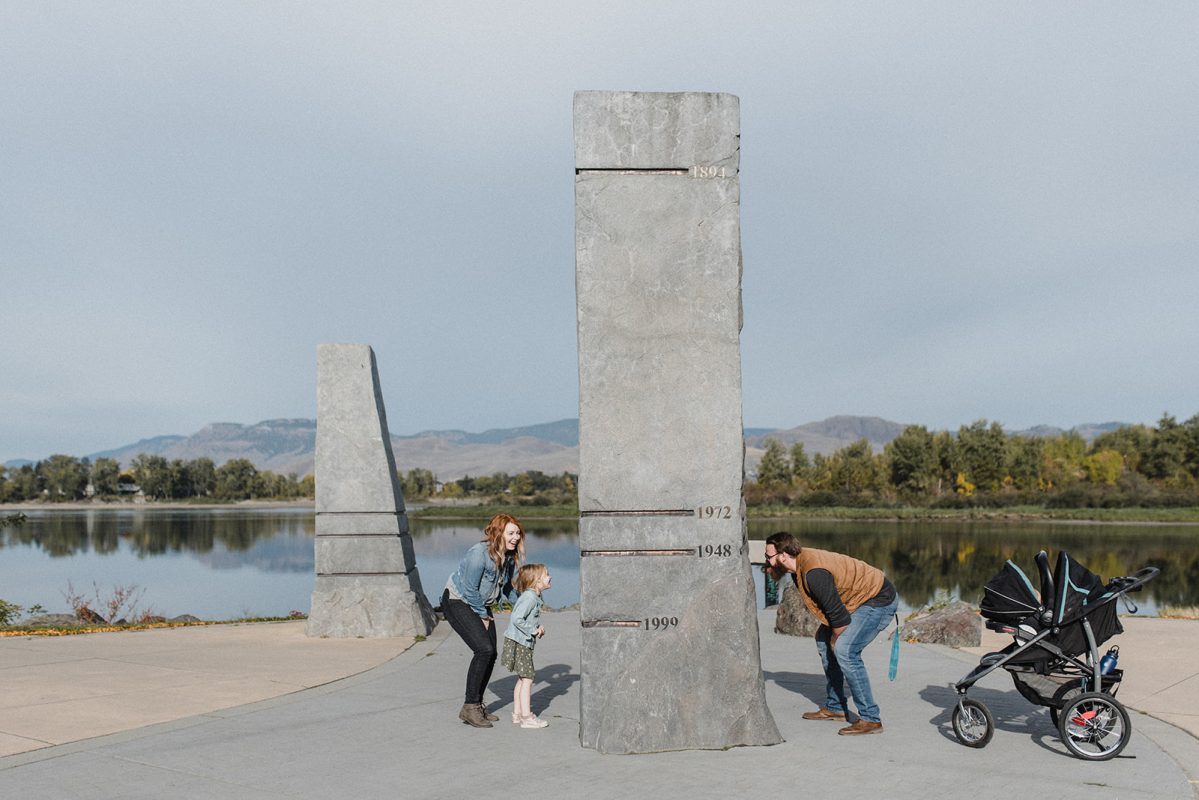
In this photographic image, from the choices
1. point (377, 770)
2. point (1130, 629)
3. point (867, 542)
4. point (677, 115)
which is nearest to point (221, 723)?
point (377, 770)

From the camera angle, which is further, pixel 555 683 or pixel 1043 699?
pixel 555 683

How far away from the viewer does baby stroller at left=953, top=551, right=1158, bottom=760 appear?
721 centimetres

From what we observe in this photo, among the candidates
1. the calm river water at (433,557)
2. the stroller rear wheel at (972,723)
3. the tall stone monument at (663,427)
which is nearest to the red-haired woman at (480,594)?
the tall stone monument at (663,427)

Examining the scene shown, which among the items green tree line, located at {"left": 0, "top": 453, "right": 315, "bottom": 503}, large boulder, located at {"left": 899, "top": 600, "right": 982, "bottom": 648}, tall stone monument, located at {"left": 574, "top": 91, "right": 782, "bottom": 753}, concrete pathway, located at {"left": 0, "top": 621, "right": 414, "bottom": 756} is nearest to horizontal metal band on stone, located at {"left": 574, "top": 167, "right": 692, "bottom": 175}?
tall stone monument, located at {"left": 574, "top": 91, "right": 782, "bottom": 753}

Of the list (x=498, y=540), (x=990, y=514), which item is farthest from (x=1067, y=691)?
(x=990, y=514)

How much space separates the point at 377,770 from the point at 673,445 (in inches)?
123

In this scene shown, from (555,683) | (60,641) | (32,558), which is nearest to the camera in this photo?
(555,683)

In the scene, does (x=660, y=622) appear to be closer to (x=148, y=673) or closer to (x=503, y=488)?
(x=148, y=673)

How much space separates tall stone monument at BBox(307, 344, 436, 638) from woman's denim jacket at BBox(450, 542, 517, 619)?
6143 millimetres

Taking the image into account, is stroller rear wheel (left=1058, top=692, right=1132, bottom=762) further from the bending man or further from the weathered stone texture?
the weathered stone texture

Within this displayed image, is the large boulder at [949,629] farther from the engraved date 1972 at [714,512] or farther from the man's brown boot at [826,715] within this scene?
the engraved date 1972 at [714,512]

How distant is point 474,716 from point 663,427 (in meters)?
2.84

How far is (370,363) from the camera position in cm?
1455

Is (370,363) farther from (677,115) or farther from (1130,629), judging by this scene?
(1130,629)
